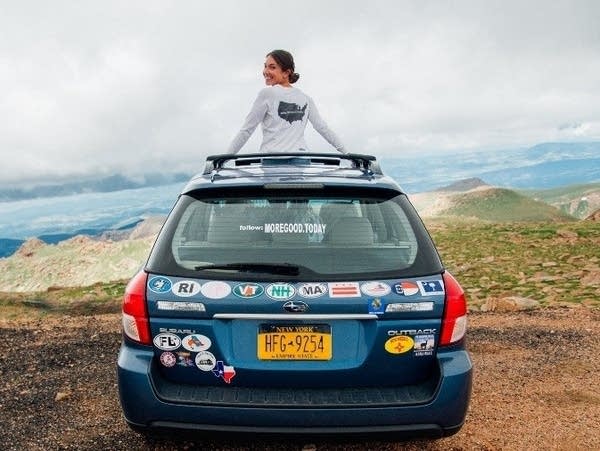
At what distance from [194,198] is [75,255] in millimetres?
49994

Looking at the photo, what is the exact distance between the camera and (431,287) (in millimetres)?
3182

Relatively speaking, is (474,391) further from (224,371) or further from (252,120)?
(252,120)

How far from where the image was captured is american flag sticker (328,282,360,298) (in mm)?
3061

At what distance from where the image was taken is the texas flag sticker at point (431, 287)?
3.16 m

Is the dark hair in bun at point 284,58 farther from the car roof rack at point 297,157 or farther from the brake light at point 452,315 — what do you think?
the brake light at point 452,315

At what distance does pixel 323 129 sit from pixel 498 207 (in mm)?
65199

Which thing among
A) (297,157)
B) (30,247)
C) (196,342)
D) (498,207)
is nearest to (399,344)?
(196,342)

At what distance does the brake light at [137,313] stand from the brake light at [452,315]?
1.64 metres

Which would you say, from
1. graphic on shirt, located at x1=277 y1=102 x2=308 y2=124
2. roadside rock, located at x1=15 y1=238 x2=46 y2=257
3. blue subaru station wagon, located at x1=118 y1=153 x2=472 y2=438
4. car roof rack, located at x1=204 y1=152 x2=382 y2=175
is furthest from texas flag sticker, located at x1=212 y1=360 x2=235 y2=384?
roadside rock, located at x1=15 y1=238 x2=46 y2=257

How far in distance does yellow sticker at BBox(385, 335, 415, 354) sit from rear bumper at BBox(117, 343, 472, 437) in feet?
0.70

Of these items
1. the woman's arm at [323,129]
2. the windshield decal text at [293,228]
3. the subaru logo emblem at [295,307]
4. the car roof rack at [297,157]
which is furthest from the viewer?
the woman's arm at [323,129]

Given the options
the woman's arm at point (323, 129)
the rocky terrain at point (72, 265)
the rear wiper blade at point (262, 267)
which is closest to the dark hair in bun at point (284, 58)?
the woman's arm at point (323, 129)

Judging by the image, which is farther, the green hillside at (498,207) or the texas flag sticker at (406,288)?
the green hillside at (498,207)

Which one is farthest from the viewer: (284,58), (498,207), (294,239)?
(498,207)
